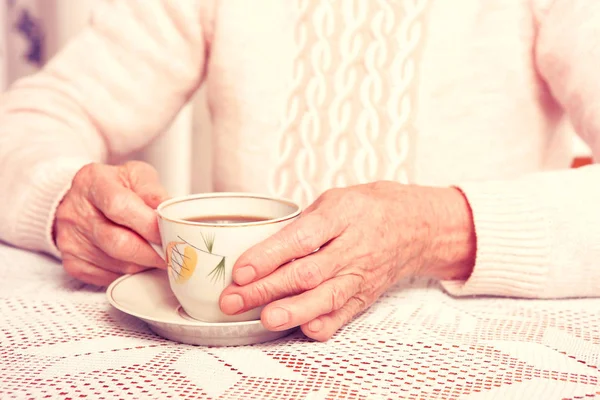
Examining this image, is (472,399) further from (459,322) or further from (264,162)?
(264,162)

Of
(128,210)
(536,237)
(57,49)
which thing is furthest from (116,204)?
(57,49)

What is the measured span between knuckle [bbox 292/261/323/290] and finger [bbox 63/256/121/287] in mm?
259

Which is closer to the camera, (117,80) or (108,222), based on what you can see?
(108,222)

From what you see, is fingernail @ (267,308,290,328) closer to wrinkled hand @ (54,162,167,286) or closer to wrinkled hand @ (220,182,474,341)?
wrinkled hand @ (220,182,474,341)

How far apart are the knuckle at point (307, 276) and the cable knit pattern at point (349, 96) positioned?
19.0 inches

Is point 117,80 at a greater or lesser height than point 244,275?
greater

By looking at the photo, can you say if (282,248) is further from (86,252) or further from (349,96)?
(349,96)

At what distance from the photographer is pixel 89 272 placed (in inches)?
28.5

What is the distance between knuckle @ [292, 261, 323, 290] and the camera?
0.56m

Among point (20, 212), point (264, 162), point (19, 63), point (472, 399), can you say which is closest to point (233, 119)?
point (264, 162)

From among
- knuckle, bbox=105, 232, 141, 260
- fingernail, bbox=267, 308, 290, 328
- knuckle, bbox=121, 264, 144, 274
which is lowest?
knuckle, bbox=121, 264, 144, 274

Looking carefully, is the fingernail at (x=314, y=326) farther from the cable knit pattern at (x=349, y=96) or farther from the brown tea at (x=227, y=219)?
the cable knit pattern at (x=349, y=96)

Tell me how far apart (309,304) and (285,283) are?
3cm

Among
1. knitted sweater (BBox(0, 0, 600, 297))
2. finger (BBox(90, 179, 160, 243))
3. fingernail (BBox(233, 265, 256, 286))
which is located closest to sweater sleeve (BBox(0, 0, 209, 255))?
knitted sweater (BBox(0, 0, 600, 297))
